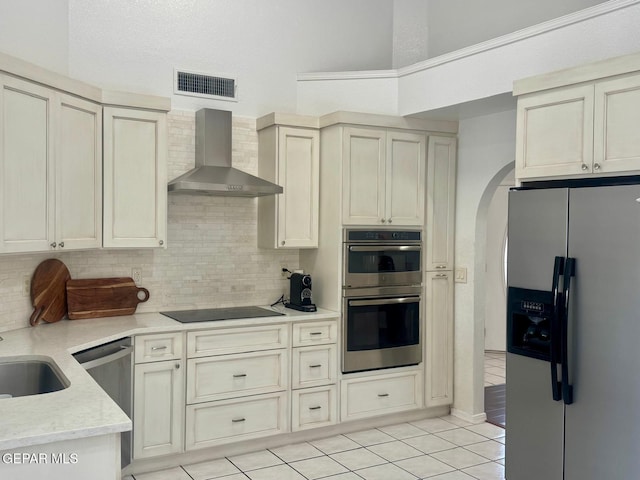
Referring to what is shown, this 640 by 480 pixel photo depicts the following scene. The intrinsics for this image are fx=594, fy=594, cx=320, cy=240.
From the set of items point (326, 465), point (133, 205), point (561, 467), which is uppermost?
point (133, 205)

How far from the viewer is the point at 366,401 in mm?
4418

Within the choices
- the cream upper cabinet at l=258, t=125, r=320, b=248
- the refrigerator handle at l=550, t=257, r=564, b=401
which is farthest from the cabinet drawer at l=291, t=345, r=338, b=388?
the refrigerator handle at l=550, t=257, r=564, b=401

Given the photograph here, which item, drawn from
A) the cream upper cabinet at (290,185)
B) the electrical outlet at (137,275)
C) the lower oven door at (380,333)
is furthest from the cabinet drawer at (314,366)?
the electrical outlet at (137,275)

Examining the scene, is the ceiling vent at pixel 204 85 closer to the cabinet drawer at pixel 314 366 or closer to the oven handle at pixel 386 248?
the oven handle at pixel 386 248

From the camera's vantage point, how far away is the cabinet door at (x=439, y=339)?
4.68m

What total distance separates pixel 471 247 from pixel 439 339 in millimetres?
775

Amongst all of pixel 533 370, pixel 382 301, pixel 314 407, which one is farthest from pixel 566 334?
pixel 314 407

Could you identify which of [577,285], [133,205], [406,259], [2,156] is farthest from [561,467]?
[2,156]

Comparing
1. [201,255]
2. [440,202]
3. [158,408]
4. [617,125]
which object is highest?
[617,125]

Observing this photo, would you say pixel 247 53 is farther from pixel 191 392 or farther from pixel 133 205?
pixel 191 392

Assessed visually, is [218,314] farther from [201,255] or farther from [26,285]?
[26,285]

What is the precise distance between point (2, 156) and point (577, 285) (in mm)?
2873

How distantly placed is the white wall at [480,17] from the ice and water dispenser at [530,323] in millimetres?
2022

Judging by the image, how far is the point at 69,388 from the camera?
2.16 m
